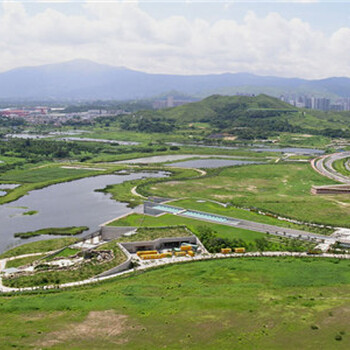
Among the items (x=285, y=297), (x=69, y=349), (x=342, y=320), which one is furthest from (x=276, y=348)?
(x=69, y=349)

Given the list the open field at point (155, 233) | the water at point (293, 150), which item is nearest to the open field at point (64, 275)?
the open field at point (155, 233)

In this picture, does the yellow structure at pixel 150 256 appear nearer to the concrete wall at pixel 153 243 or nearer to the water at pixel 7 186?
the concrete wall at pixel 153 243

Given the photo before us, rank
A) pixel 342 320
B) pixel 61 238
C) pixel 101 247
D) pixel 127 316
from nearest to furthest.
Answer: pixel 342 320 → pixel 127 316 → pixel 101 247 → pixel 61 238

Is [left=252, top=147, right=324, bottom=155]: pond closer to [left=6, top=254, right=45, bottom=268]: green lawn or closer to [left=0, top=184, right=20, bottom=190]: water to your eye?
[left=0, top=184, right=20, bottom=190]: water

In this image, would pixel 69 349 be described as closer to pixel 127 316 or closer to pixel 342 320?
pixel 127 316

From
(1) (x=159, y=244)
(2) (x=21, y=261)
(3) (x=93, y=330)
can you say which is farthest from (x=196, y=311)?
(2) (x=21, y=261)

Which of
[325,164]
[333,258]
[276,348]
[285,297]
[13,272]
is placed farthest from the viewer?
[325,164]
